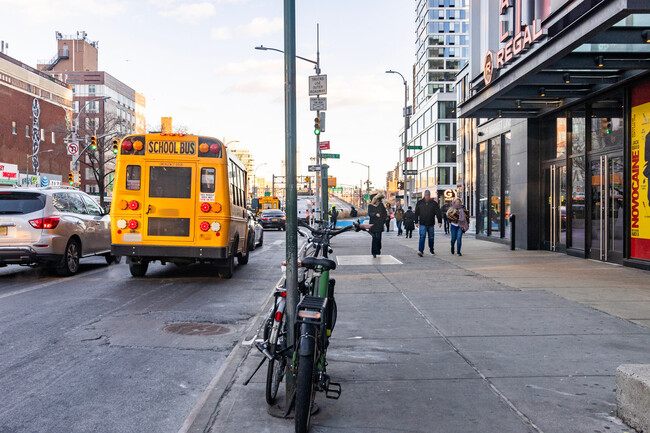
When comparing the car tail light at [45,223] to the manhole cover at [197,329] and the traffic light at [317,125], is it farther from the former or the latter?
the traffic light at [317,125]

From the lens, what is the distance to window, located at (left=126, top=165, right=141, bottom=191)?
1085 cm

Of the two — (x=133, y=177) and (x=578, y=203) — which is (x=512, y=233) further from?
(x=133, y=177)

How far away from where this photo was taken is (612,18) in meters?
8.09

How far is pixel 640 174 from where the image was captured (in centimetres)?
1155

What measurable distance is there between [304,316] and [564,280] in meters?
8.10

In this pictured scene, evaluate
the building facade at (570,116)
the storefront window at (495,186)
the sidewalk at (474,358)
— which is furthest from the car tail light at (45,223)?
the storefront window at (495,186)

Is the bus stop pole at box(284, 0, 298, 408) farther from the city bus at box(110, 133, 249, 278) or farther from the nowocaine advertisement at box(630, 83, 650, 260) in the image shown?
the nowocaine advertisement at box(630, 83, 650, 260)

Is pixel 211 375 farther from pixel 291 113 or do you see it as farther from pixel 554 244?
pixel 554 244

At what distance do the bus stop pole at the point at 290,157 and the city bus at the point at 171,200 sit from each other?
683 centimetres

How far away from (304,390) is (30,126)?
65199 millimetres

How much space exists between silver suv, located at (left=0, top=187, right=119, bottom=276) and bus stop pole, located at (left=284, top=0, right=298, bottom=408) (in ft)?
27.2

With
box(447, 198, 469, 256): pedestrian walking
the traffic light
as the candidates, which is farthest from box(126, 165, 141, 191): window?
the traffic light

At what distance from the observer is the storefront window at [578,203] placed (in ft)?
47.4

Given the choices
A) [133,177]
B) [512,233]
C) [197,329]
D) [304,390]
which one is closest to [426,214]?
[512,233]
